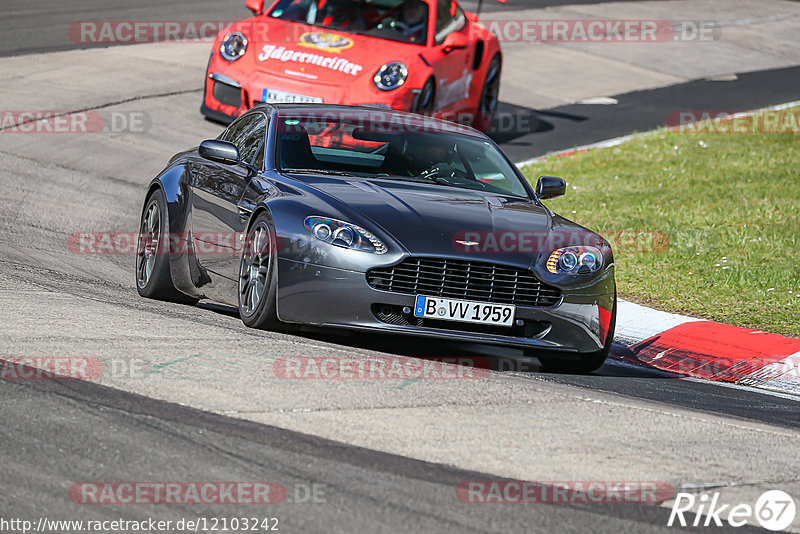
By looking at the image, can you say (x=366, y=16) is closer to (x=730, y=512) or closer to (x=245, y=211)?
(x=245, y=211)

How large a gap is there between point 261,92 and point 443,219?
6.27 metres

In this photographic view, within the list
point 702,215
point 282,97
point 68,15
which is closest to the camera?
point 702,215

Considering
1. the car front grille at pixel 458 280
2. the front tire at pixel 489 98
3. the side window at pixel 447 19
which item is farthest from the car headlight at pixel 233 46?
the car front grille at pixel 458 280

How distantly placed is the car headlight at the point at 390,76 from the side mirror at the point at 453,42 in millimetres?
963

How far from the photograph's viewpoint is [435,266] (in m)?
6.76

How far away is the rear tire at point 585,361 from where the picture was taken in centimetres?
736

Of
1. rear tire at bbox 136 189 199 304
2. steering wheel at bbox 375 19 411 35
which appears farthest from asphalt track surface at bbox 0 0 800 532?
steering wheel at bbox 375 19 411 35

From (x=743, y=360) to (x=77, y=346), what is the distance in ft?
14.4

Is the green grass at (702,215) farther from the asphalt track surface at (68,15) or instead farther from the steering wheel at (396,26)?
the asphalt track surface at (68,15)

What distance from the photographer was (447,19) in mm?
14852

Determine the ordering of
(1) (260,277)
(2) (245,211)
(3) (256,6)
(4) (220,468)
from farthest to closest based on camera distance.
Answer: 1. (3) (256,6)
2. (2) (245,211)
3. (1) (260,277)
4. (4) (220,468)

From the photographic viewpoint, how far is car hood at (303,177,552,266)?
6.84m

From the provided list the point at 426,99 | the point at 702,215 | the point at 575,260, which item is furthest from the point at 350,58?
the point at 575,260

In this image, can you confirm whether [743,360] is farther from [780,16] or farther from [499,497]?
[780,16]
